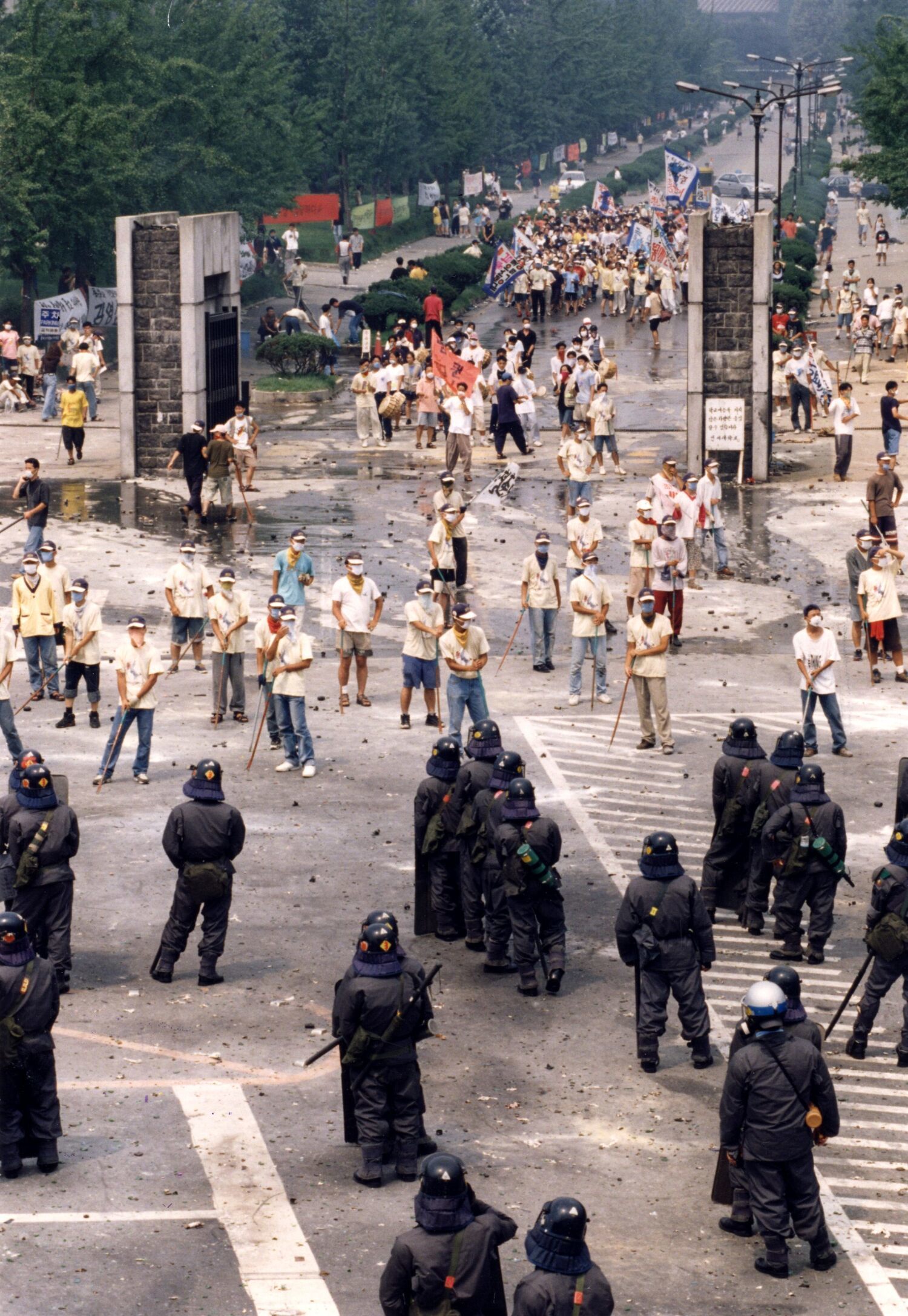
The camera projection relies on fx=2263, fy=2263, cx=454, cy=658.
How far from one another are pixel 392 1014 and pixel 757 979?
455 cm

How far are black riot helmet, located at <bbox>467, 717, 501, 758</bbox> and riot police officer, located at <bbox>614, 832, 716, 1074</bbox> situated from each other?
8.62 ft

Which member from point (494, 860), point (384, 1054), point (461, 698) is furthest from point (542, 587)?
point (384, 1054)

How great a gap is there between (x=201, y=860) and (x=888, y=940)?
15.5 feet

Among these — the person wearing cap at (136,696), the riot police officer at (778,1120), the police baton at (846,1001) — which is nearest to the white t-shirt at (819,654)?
the person wearing cap at (136,696)

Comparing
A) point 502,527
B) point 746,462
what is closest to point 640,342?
point 746,462

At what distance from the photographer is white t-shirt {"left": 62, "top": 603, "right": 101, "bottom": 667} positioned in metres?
22.2

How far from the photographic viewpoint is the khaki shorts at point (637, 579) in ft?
83.9

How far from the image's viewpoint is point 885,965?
14680 mm

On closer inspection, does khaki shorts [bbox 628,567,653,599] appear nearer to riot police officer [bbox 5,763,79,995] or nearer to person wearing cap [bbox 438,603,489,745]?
person wearing cap [bbox 438,603,489,745]

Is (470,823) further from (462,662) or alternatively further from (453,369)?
(453,369)

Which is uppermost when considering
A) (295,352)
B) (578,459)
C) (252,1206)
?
(295,352)

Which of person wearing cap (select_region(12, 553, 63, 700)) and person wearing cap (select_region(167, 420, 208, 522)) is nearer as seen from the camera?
person wearing cap (select_region(12, 553, 63, 700))

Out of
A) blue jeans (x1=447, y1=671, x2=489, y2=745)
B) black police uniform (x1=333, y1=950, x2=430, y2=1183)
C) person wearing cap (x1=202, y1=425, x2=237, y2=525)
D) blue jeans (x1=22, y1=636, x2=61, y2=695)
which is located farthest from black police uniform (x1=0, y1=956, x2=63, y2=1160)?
person wearing cap (x1=202, y1=425, x2=237, y2=525)

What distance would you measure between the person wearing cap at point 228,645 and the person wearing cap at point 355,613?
105 centimetres
